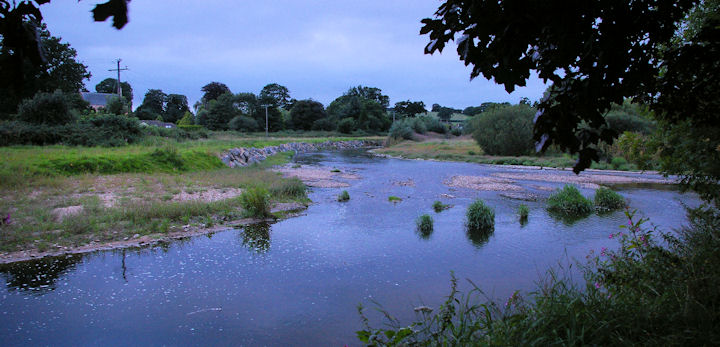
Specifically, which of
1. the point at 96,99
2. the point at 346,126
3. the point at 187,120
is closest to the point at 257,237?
the point at 187,120

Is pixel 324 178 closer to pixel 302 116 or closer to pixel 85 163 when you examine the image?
pixel 85 163

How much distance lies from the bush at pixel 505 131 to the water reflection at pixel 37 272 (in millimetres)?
35737

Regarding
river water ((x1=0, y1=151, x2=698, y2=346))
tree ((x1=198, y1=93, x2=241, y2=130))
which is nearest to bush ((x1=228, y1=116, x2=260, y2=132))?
tree ((x1=198, y1=93, x2=241, y2=130))

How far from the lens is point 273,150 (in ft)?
134

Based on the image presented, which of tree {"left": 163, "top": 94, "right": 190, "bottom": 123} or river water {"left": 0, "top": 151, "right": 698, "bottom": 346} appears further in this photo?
tree {"left": 163, "top": 94, "right": 190, "bottom": 123}

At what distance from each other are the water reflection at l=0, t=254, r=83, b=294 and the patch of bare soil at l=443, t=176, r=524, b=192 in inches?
652

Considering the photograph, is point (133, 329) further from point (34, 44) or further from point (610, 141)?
point (610, 141)

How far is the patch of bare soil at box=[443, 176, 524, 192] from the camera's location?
2075 centimetres

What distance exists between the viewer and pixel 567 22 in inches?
91.6

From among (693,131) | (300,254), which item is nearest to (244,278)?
(300,254)

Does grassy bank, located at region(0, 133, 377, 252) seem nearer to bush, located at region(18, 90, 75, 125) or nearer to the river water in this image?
the river water

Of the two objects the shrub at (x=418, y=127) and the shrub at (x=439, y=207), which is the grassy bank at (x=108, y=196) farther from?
the shrub at (x=418, y=127)

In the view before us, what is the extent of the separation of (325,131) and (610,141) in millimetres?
75808

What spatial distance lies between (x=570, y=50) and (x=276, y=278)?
6728 mm
